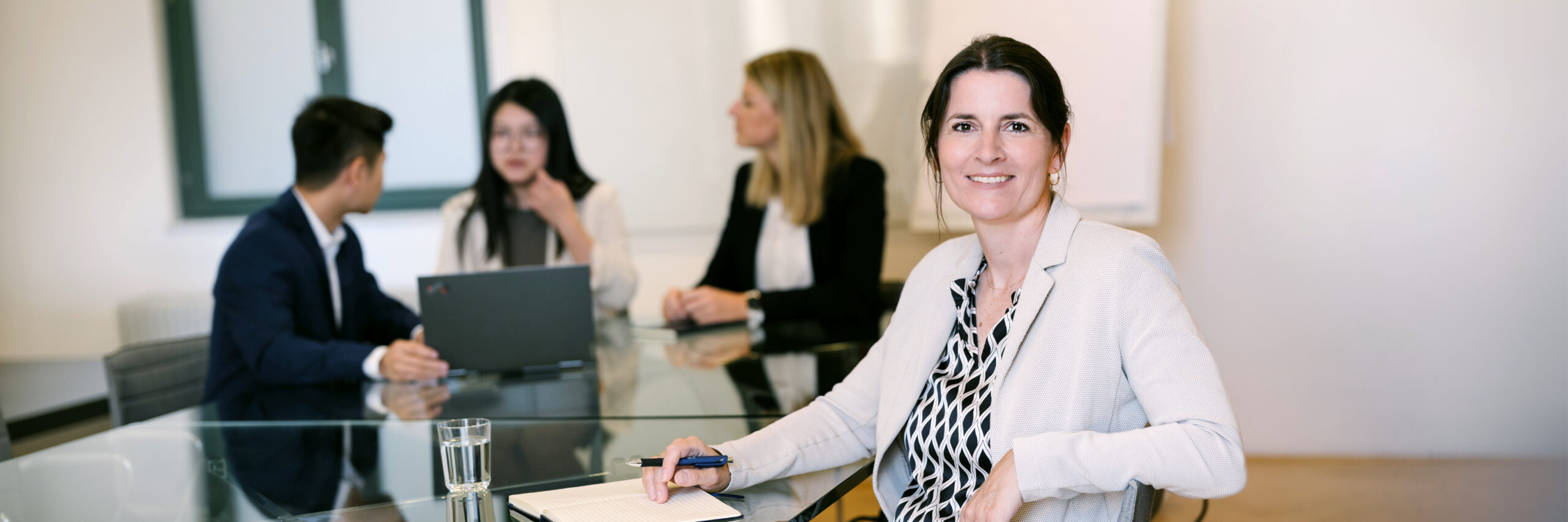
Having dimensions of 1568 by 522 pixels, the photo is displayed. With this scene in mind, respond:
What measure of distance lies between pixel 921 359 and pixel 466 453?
0.61m

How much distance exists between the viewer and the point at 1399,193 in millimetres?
3525

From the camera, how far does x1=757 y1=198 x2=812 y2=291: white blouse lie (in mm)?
3027

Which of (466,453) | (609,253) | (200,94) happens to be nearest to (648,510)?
(466,453)

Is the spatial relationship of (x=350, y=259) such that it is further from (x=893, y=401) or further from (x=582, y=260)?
(x=893, y=401)

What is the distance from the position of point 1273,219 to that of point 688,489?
3.04 metres

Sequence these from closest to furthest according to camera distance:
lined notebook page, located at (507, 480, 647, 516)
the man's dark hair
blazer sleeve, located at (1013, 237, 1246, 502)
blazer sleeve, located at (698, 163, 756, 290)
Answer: blazer sleeve, located at (1013, 237, 1246, 502), lined notebook page, located at (507, 480, 647, 516), the man's dark hair, blazer sleeve, located at (698, 163, 756, 290)

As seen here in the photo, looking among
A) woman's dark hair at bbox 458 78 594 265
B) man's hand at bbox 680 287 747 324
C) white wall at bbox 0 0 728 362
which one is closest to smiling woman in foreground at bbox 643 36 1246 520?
man's hand at bbox 680 287 747 324

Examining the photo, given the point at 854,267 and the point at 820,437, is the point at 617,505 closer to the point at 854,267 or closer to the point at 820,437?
the point at 820,437

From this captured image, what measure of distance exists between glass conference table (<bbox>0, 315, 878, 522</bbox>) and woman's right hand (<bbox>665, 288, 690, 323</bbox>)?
0.38 meters

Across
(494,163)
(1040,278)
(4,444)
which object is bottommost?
(4,444)

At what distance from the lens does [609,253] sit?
2.95 meters

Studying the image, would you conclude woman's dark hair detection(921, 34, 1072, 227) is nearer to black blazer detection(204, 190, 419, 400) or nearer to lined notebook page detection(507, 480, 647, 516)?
lined notebook page detection(507, 480, 647, 516)

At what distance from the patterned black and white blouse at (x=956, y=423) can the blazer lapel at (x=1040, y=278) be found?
1.6 inches

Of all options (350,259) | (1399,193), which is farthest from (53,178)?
(1399,193)
